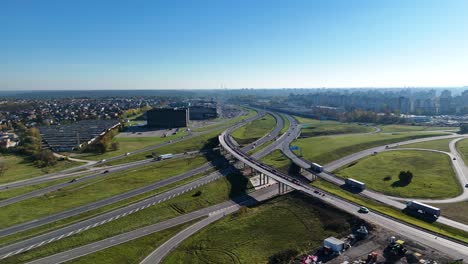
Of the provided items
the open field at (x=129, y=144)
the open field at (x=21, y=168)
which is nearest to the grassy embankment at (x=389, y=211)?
the open field at (x=129, y=144)

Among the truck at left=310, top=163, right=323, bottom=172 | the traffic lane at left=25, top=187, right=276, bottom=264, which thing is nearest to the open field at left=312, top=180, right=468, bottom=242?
the truck at left=310, top=163, right=323, bottom=172

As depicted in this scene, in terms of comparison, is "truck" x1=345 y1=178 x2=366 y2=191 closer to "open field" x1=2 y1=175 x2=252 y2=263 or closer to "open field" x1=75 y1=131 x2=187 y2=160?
"open field" x1=2 y1=175 x2=252 y2=263

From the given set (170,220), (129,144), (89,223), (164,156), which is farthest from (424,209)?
(129,144)

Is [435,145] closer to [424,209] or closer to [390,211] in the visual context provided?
[424,209]

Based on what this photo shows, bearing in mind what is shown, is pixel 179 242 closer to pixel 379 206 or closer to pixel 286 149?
pixel 379 206

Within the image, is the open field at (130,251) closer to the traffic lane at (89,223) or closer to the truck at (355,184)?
the traffic lane at (89,223)

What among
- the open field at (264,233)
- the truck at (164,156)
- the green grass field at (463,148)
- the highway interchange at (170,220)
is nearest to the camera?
the open field at (264,233)

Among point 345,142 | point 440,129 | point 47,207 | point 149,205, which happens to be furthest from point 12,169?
point 440,129
